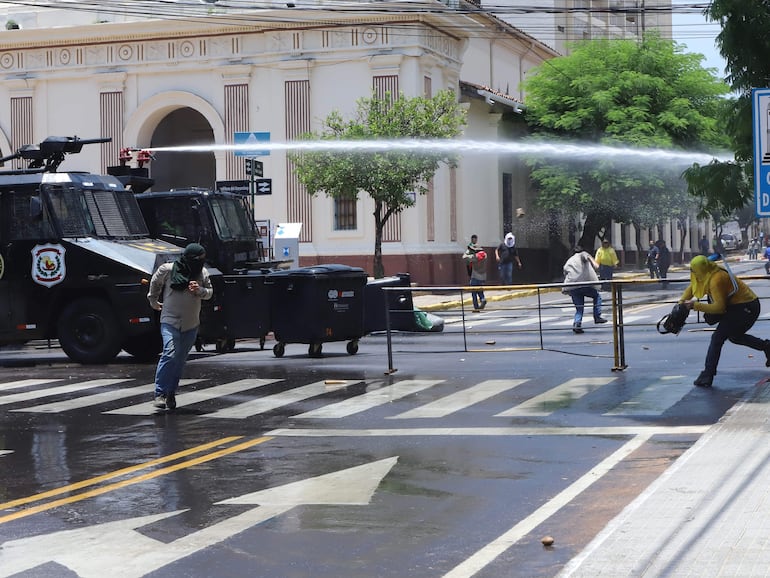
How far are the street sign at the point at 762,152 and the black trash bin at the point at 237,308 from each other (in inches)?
452

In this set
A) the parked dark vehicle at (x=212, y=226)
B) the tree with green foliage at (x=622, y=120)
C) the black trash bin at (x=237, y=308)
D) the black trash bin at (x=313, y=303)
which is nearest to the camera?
the black trash bin at (x=313, y=303)

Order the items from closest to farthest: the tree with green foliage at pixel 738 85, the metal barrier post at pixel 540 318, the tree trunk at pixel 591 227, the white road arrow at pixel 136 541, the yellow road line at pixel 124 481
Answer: the white road arrow at pixel 136 541, the yellow road line at pixel 124 481, the tree with green foliage at pixel 738 85, the metal barrier post at pixel 540 318, the tree trunk at pixel 591 227

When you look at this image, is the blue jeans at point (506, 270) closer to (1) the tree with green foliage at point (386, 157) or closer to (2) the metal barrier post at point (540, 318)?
(1) the tree with green foliage at point (386, 157)

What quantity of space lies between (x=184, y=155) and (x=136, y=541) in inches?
1669

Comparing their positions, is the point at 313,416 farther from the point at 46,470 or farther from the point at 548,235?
the point at 548,235

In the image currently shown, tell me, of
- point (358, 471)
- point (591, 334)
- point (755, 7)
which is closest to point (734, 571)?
point (358, 471)

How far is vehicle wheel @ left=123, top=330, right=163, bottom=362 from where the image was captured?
68.6 ft

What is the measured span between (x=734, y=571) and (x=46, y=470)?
19.0 feet

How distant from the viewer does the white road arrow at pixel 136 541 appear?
6734mm

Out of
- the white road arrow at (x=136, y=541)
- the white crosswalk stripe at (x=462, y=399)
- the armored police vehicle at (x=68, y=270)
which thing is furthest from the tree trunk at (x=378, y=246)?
the white road arrow at (x=136, y=541)

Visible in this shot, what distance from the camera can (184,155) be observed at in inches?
1919

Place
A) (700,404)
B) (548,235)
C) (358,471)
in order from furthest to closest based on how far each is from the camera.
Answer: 1. (548,235)
2. (700,404)
3. (358,471)

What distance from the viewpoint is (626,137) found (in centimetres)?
4678

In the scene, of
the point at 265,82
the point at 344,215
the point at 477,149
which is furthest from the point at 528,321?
the point at 265,82
